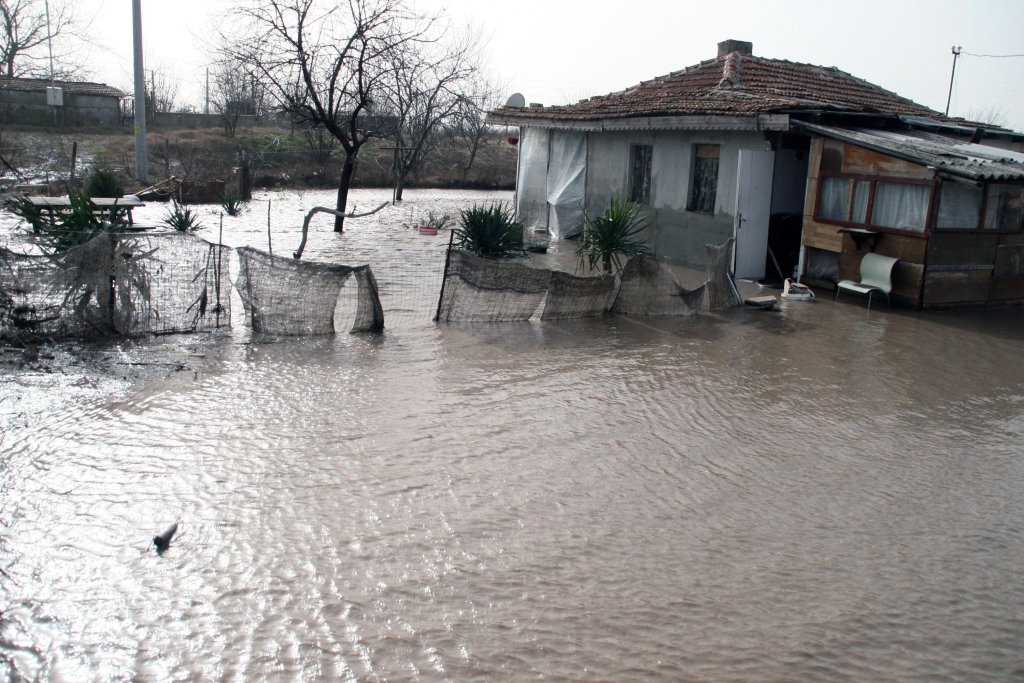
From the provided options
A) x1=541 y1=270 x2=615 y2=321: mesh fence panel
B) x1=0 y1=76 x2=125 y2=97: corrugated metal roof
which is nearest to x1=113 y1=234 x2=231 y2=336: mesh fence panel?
x1=541 y1=270 x2=615 y2=321: mesh fence panel

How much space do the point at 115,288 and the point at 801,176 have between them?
11.0m

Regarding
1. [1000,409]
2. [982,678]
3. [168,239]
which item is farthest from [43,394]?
[1000,409]

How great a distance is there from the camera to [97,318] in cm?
909

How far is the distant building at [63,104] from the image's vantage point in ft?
130

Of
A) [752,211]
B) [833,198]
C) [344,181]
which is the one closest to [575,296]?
[752,211]

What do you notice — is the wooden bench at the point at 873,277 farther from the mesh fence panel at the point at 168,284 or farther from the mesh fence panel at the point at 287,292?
the mesh fence panel at the point at 168,284

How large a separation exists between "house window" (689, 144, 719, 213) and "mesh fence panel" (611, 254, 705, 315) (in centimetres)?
436

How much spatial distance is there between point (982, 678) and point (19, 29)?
50140 mm

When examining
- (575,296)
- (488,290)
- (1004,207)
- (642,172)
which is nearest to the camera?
(488,290)

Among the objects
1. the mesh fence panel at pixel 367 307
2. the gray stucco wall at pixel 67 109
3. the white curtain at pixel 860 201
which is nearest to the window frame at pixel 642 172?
the white curtain at pixel 860 201

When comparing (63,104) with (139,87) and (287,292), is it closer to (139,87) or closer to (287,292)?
(139,87)

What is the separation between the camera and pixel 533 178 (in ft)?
71.3

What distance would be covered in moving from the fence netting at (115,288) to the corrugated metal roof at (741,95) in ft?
28.5

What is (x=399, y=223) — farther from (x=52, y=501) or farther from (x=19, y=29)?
(x=19, y=29)
